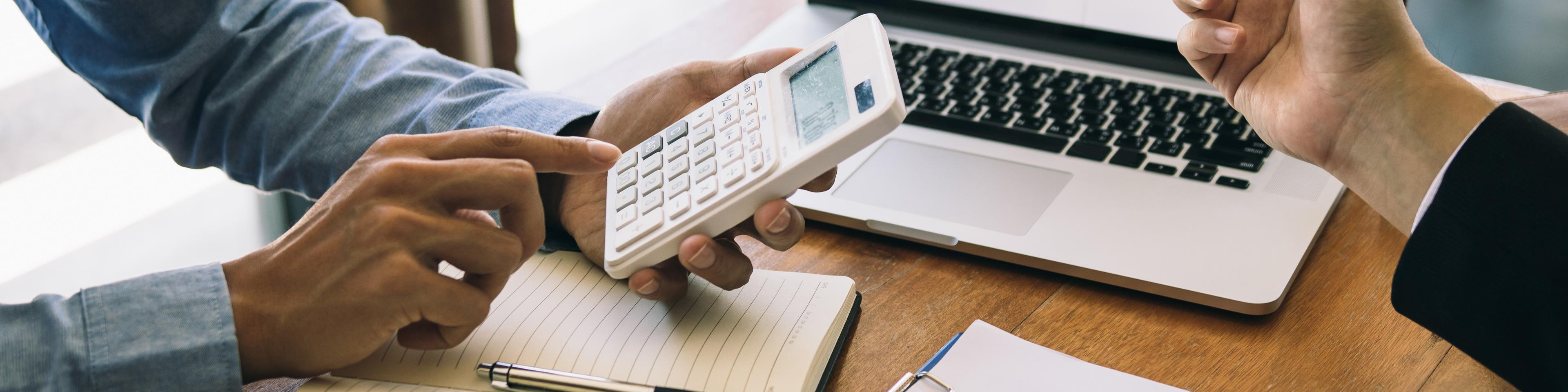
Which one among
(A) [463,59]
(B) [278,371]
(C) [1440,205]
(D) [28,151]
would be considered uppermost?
(C) [1440,205]

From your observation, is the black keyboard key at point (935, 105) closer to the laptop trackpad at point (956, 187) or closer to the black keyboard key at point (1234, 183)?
the laptop trackpad at point (956, 187)

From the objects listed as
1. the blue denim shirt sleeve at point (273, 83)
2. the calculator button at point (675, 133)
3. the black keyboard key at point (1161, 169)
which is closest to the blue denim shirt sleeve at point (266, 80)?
the blue denim shirt sleeve at point (273, 83)

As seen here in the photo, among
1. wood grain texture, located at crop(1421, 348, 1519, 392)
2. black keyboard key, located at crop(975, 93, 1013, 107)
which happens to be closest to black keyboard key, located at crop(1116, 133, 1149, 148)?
black keyboard key, located at crop(975, 93, 1013, 107)

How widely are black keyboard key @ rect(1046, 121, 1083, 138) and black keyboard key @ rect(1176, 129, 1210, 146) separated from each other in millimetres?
79

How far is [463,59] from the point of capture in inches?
43.1

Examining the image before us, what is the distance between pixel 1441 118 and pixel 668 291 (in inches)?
17.6

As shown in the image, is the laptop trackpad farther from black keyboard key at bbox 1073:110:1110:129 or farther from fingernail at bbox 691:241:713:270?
fingernail at bbox 691:241:713:270

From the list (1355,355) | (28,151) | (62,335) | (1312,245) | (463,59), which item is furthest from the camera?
(28,151)

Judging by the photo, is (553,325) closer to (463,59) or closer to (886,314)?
(886,314)

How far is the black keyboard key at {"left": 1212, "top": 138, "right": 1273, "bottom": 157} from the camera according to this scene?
2.54ft

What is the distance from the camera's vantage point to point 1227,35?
65 cm

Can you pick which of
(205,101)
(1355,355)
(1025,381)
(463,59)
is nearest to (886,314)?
(1025,381)

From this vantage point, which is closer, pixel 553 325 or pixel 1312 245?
pixel 553 325

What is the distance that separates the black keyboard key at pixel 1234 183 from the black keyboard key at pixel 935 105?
0.24 metres
